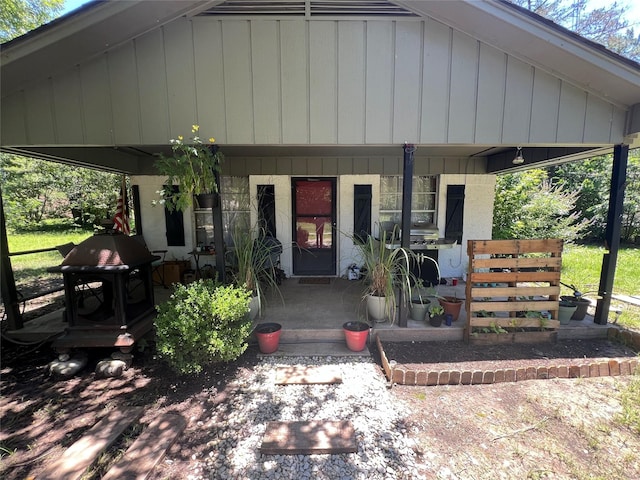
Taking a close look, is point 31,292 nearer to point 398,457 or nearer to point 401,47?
point 398,457

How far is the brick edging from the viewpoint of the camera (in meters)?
2.48

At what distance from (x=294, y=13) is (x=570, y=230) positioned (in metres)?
7.93

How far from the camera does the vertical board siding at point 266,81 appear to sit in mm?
2707

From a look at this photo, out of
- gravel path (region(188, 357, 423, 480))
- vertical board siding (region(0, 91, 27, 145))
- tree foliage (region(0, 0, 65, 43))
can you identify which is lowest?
gravel path (region(188, 357, 423, 480))

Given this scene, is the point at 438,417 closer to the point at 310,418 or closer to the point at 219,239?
the point at 310,418

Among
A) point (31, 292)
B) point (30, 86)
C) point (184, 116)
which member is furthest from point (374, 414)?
point (31, 292)

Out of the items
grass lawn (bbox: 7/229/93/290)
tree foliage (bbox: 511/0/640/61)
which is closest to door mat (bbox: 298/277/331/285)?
grass lawn (bbox: 7/229/93/290)

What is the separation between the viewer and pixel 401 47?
2.75 m

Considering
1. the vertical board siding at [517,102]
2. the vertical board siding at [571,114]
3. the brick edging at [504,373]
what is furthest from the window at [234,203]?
the vertical board siding at [571,114]

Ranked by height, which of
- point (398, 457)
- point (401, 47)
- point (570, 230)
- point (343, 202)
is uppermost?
point (401, 47)

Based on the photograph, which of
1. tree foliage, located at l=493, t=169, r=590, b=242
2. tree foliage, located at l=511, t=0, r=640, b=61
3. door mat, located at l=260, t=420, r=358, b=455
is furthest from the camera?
tree foliage, located at l=511, t=0, r=640, b=61

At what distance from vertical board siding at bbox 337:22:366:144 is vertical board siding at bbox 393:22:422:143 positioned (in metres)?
0.33

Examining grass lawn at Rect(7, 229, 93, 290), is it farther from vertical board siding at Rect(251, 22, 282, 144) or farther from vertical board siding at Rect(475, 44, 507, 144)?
vertical board siding at Rect(475, 44, 507, 144)

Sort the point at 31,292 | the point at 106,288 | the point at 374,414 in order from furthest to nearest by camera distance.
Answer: the point at 31,292
the point at 106,288
the point at 374,414
